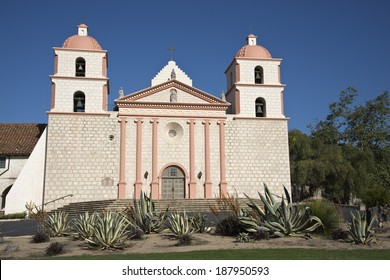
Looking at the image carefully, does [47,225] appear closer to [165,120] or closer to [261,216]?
[261,216]

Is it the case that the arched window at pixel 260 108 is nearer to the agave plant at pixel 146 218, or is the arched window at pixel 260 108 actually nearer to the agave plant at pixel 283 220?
the agave plant at pixel 146 218

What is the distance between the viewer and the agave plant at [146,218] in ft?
45.9

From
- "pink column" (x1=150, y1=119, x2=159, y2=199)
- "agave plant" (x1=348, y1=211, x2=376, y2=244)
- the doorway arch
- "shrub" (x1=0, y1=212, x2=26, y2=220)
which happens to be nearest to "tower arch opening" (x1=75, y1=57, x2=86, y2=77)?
"pink column" (x1=150, y1=119, x2=159, y2=199)

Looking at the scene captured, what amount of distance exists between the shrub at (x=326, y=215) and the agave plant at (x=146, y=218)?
4.90 metres

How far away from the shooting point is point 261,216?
13.2m

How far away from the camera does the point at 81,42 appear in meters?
30.6

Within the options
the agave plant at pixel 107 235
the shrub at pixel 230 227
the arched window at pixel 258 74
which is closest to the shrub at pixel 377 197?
the shrub at pixel 230 227

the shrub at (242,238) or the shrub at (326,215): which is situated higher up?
the shrub at (326,215)

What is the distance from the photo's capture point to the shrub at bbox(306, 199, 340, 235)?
13322 millimetres

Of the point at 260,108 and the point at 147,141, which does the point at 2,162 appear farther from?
the point at 260,108

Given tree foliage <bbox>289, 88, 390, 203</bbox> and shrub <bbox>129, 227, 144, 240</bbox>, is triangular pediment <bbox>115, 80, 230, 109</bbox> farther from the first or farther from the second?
shrub <bbox>129, 227, 144, 240</bbox>

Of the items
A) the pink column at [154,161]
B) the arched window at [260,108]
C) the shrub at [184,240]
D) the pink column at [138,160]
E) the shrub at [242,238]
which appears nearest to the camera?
the shrub at [184,240]

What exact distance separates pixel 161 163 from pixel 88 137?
5.34 meters
